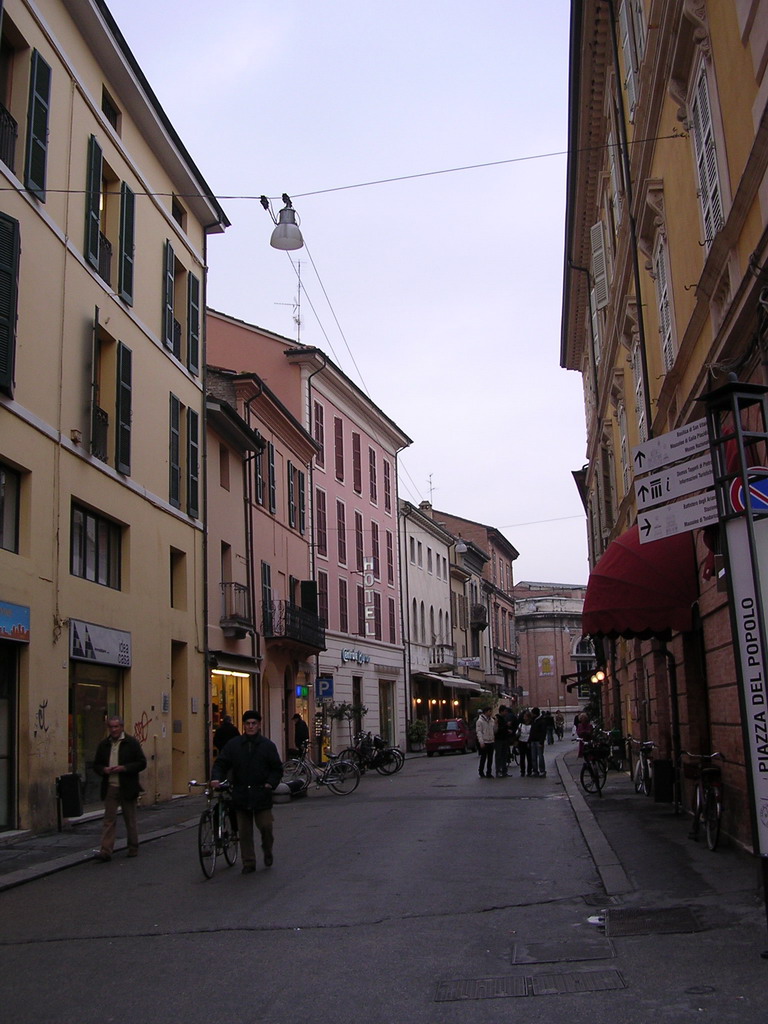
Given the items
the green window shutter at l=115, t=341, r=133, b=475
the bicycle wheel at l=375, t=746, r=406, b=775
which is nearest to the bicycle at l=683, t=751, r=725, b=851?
the green window shutter at l=115, t=341, r=133, b=475

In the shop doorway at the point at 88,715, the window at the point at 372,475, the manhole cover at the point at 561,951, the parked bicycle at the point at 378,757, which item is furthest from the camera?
the window at the point at 372,475

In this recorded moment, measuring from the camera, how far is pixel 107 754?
1290cm

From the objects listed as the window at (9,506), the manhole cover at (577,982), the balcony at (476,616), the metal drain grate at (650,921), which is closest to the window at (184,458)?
the window at (9,506)

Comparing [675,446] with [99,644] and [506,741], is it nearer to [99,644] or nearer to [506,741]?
[99,644]

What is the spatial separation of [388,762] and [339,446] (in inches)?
661

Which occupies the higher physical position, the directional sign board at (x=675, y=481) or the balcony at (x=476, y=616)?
the balcony at (x=476, y=616)

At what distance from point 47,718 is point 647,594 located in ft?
28.7

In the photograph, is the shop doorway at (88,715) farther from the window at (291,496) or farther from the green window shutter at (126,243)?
the window at (291,496)

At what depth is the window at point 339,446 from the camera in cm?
4256

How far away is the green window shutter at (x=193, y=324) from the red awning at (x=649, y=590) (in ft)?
44.7

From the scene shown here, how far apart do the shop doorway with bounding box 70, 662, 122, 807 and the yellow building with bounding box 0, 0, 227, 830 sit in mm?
48

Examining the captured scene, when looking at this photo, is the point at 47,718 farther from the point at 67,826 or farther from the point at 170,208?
the point at 170,208

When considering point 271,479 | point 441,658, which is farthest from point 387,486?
point 271,479

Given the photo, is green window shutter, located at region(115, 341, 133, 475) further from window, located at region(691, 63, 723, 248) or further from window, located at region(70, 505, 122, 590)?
window, located at region(691, 63, 723, 248)
